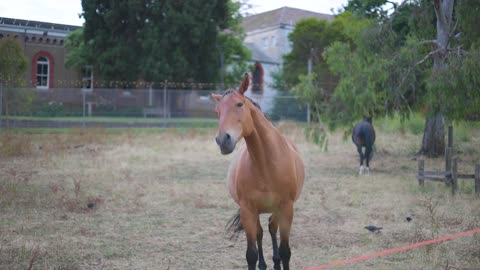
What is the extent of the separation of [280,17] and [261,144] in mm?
43820

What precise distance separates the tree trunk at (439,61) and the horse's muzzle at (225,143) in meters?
7.59

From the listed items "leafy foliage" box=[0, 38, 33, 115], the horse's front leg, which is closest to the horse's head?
the horse's front leg

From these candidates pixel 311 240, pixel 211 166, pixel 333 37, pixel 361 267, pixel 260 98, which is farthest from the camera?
pixel 333 37

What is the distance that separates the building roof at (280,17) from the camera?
147 feet

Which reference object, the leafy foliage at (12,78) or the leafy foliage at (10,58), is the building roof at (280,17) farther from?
the leafy foliage at (10,58)

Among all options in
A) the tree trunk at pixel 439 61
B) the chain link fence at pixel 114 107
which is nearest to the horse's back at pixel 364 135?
the tree trunk at pixel 439 61

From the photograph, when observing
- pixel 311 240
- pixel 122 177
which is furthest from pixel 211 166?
pixel 311 240

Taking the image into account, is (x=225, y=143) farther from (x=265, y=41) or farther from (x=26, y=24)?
(x=265, y=41)

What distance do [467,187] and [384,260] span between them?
5.06 metres

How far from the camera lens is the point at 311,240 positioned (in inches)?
247

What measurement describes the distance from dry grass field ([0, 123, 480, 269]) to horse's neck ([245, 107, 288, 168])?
4.81 ft

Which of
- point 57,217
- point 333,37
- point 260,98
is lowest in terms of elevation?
point 57,217

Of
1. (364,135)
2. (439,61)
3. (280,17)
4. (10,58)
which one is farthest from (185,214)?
(280,17)

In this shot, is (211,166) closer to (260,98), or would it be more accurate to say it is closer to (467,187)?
(467,187)
